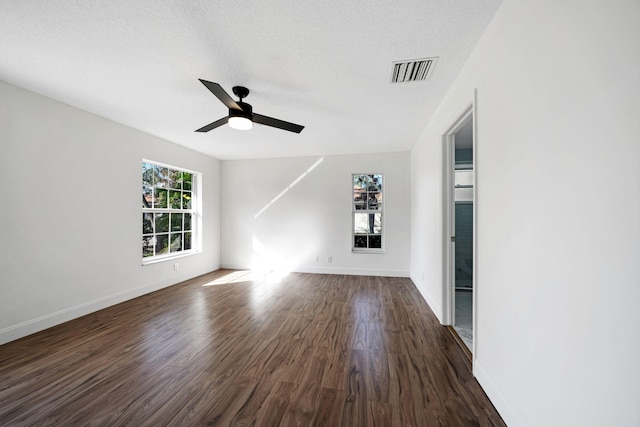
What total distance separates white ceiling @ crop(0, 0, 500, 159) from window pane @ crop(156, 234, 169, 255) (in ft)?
6.56

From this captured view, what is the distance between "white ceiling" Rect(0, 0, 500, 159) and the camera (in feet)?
5.00

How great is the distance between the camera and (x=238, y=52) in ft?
6.23

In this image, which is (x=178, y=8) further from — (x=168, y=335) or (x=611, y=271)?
(x=168, y=335)

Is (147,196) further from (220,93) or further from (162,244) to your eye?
(220,93)

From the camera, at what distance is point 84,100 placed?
2727 millimetres

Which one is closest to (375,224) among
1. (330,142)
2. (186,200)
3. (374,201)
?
(374,201)

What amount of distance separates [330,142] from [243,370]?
352cm

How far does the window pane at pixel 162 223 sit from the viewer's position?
13.6ft

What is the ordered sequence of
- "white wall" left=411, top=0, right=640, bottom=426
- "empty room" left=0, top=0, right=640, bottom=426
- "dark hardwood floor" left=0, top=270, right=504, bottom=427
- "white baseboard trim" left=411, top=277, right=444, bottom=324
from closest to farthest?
1. "white wall" left=411, top=0, right=640, bottom=426
2. "empty room" left=0, top=0, right=640, bottom=426
3. "dark hardwood floor" left=0, top=270, right=504, bottom=427
4. "white baseboard trim" left=411, top=277, right=444, bottom=324

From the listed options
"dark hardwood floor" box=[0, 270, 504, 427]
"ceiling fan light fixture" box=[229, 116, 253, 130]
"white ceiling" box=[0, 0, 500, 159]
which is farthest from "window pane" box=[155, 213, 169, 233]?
"ceiling fan light fixture" box=[229, 116, 253, 130]

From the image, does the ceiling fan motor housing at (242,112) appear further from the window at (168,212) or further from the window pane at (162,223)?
the window pane at (162,223)

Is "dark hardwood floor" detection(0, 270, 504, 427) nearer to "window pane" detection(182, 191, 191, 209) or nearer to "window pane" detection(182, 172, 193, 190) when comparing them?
"window pane" detection(182, 191, 191, 209)

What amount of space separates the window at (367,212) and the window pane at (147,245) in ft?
12.0

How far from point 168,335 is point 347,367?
1.86m
